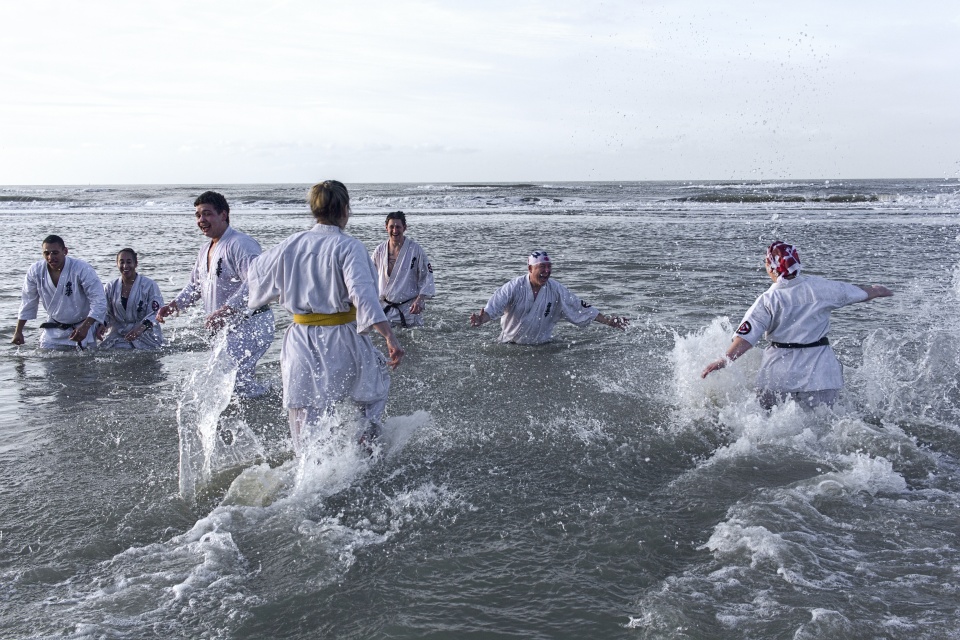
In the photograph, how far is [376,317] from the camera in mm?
4027

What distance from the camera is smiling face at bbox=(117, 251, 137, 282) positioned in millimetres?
8352

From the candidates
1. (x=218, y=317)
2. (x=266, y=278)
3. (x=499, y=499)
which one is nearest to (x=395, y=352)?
(x=266, y=278)

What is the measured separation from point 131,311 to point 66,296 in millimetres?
708

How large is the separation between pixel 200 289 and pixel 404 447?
2.62m

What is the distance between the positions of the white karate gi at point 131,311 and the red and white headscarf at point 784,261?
6.90 metres

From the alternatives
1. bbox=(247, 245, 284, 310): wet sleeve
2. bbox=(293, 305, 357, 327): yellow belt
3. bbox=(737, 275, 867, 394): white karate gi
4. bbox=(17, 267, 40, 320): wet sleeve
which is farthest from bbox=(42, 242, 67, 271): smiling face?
bbox=(737, 275, 867, 394): white karate gi

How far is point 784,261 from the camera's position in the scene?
5434mm

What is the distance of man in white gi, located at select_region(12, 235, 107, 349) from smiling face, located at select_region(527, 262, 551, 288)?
4948 millimetres

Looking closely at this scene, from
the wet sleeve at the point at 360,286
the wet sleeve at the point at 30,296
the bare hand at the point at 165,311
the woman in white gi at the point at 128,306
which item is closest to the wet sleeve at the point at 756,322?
the wet sleeve at the point at 360,286

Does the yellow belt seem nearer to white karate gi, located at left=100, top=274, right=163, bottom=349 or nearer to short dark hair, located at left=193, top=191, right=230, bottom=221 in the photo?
short dark hair, located at left=193, top=191, right=230, bottom=221

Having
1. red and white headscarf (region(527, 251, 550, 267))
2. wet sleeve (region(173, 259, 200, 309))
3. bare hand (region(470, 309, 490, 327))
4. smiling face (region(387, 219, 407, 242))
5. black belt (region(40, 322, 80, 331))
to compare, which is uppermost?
smiling face (region(387, 219, 407, 242))

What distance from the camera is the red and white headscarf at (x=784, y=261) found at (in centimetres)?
542

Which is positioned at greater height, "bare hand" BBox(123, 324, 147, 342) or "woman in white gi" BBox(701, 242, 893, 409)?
"woman in white gi" BBox(701, 242, 893, 409)

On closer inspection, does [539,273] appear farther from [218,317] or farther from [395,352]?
[395,352]
